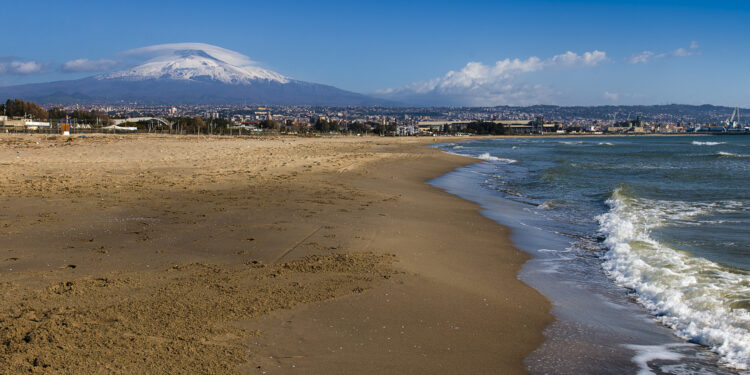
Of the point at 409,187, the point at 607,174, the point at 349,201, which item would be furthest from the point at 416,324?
the point at 607,174

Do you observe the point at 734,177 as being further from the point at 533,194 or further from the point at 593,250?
the point at 593,250

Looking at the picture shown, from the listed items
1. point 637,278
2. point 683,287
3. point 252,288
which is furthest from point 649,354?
point 252,288

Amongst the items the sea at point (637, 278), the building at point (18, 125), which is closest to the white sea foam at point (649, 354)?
the sea at point (637, 278)

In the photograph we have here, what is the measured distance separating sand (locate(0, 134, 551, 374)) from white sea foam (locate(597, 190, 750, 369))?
1389 millimetres

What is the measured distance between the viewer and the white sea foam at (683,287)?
5094mm

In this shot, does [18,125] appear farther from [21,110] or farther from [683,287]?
[683,287]

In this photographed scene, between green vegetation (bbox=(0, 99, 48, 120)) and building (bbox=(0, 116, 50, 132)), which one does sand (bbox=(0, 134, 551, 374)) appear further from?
green vegetation (bbox=(0, 99, 48, 120))

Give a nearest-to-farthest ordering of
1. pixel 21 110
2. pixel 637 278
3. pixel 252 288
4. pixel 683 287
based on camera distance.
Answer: pixel 252 288
pixel 683 287
pixel 637 278
pixel 21 110

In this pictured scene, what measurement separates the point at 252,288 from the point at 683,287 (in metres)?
5.37

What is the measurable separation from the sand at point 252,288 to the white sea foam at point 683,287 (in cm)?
139

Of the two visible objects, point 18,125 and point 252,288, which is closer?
point 252,288

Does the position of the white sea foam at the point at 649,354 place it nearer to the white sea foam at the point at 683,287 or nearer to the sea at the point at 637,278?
the sea at the point at 637,278

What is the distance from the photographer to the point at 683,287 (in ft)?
22.1

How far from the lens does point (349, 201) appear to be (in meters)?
12.8
